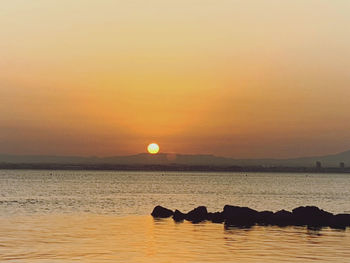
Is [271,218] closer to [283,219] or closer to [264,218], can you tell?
[264,218]

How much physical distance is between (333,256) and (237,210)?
23.9 m

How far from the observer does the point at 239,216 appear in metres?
58.3

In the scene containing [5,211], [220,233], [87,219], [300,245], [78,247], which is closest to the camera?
[78,247]

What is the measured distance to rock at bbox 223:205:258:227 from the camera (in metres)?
56.9

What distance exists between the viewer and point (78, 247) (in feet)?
122

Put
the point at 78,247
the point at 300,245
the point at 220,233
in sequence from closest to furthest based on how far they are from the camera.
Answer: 1. the point at 78,247
2. the point at 300,245
3. the point at 220,233

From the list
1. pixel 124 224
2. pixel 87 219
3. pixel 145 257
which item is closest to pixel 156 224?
pixel 124 224

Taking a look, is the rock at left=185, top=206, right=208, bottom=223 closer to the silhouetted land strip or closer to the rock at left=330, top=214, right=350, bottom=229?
the silhouetted land strip

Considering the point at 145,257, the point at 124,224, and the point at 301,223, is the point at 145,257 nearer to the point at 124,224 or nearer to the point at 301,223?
the point at 124,224

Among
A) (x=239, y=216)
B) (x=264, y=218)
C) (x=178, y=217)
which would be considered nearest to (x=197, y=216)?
(x=178, y=217)

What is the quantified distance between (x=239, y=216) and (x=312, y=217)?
692 cm

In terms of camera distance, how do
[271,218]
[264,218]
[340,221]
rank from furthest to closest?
1. [271,218]
2. [264,218]
3. [340,221]

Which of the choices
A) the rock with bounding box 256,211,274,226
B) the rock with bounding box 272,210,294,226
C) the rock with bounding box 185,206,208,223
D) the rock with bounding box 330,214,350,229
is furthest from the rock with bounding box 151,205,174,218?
the rock with bounding box 330,214,350,229

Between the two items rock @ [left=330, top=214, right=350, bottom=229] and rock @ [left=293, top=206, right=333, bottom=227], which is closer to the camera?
rock @ [left=330, top=214, right=350, bottom=229]
